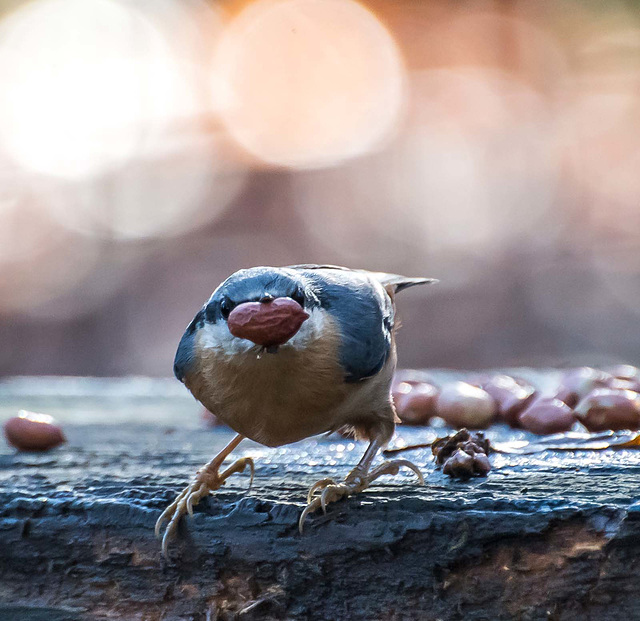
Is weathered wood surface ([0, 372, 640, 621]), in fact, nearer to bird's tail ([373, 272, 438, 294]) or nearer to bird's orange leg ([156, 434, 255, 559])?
bird's orange leg ([156, 434, 255, 559])

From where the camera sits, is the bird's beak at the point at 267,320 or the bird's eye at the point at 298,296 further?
the bird's eye at the point at 298,296

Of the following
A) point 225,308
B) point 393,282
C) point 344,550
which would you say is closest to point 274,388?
point 225,308

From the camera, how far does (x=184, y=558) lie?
1452 millimetres

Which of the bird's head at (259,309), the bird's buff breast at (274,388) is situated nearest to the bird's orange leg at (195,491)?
the bird's buff breast at (274,388)

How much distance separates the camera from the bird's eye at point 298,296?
1.53 metres

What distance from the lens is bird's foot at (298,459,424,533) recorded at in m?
1.45

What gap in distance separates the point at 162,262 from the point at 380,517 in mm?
4715

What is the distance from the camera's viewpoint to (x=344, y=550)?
140 cm

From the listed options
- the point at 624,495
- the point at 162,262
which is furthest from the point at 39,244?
the point at 624,495

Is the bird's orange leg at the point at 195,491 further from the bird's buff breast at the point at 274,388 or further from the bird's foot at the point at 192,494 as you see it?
the bird's buff breast at the point at 274,388

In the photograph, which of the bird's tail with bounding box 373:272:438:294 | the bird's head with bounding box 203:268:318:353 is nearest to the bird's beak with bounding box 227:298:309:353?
the bird's head with bounding box 203:268:318:353

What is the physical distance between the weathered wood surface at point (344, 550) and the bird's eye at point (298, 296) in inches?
14.4

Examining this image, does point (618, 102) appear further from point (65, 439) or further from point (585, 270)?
point (65, 439)

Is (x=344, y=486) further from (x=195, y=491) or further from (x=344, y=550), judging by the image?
(x=195, y=491)
